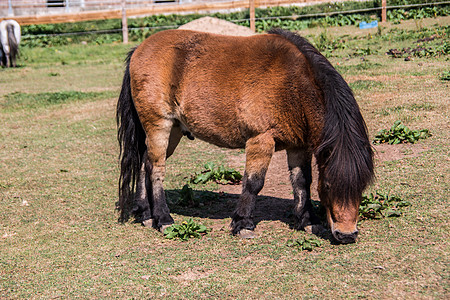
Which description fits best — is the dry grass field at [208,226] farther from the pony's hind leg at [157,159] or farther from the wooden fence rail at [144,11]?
the wooden fence rail at [144,11]

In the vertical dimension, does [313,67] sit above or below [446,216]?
above

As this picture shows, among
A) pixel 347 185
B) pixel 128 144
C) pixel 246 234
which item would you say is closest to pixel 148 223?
pixel 128 144

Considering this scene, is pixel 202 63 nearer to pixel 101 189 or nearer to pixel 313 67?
pixel 313 67

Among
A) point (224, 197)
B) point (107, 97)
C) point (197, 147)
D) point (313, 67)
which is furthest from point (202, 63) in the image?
point (107, 97)

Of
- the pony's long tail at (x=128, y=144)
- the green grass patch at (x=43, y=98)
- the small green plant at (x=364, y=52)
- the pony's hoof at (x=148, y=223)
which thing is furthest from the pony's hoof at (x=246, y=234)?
the small green plant at (x=364, y=52)

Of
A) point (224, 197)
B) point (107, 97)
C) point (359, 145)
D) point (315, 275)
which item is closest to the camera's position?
point (315, 275)

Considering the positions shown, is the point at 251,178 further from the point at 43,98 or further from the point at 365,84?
the point at 43,98

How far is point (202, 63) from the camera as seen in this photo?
19.8 ft

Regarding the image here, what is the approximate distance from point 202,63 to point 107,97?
7767 millimetres

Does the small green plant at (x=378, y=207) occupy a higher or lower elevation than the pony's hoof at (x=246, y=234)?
higher

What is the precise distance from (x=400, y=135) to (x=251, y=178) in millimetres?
3431

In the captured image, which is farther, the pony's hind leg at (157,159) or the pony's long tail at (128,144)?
the pony's long tail at (128,144)

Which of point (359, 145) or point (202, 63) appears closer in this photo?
point (359, 145)

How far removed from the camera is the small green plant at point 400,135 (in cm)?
798
